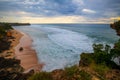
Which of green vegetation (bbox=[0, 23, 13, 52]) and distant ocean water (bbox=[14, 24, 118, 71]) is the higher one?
green vegetation (bbox=[0, 23, 13, 52])

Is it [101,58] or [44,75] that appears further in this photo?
[101,58]

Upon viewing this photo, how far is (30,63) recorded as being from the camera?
31906 millimetres

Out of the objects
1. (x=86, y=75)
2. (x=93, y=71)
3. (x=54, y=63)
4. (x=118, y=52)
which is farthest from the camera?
(x=54, y=63)

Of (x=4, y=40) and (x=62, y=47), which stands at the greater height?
(x=4, y=40)

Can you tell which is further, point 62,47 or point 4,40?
point 4,40

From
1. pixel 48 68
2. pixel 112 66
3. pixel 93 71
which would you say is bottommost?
pixel 48 68

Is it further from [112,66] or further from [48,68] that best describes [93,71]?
[48,68]

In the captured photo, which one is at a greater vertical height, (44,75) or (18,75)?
Answer: (44,75)

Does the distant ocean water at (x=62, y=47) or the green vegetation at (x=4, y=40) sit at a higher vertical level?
the green vegetation at (x=4, y=40)

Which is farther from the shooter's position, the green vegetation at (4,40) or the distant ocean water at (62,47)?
the green vegetation at (4,40)

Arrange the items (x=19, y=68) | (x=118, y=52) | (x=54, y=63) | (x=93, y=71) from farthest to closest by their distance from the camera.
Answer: (x=54, y=63) → (x=19, y=68) → (x=118, y=52) → (x=93, y=71)

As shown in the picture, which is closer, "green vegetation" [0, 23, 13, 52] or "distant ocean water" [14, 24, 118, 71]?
"distant ocean water" [14, 24, 118, 71]

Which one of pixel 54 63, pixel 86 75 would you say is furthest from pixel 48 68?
pixel 86 75

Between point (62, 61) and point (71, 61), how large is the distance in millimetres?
1655
